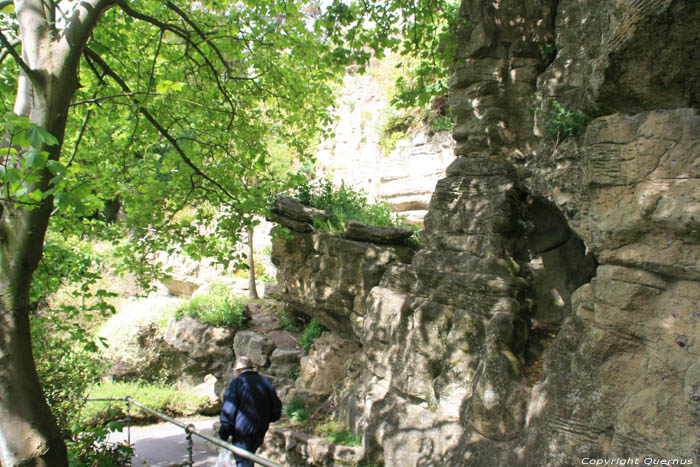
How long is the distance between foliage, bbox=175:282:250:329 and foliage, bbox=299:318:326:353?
8.23 ft

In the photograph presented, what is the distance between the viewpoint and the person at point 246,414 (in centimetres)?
489

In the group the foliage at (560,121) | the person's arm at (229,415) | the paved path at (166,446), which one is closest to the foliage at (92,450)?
the person's arm at (229,415)

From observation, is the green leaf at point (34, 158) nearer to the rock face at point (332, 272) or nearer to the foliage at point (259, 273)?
the rock face at point (332, 272)

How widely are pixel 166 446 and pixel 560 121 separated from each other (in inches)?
374

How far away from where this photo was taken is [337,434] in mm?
7016

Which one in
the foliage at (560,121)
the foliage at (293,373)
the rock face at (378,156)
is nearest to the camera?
the foliage at (560,121)

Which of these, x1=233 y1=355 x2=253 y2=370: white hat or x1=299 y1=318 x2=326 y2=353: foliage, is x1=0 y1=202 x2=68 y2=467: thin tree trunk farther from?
x1=299 y1=318 x2=326 y2=353: foliage

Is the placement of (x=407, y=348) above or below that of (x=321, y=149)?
below

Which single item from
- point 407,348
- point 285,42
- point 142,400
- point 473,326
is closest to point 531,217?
point 473,326

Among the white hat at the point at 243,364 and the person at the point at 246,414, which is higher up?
the white hat at the point at 243,364

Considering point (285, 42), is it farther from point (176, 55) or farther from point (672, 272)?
point (672, 272)

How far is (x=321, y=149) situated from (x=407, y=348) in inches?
593

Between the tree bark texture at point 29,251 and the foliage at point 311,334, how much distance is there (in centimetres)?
720

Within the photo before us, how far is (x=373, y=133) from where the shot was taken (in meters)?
16.7
